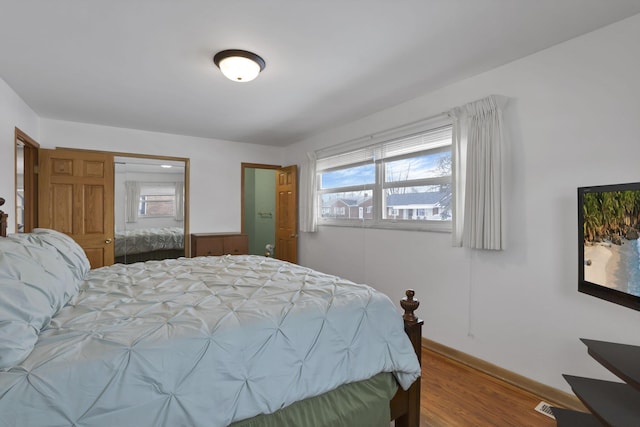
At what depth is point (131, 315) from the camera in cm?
136

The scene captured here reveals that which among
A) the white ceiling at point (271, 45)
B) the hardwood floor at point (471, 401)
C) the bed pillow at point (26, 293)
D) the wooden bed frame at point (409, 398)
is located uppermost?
the white ceiling at point (271, 45)

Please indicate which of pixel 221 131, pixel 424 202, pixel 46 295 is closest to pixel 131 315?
pixel 46 295

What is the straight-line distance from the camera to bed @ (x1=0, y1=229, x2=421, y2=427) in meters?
0.97

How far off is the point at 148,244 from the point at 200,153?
1528 millimetres

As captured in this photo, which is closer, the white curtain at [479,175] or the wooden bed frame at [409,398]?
the wooden bed frame at [409,398]

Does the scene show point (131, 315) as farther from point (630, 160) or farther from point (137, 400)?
point (630, 160)

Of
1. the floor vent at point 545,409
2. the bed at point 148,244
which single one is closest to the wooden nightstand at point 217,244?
the bed at point 148,244

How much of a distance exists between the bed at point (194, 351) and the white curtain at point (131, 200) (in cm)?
249

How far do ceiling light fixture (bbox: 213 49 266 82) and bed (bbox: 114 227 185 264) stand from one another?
2975 millimetres

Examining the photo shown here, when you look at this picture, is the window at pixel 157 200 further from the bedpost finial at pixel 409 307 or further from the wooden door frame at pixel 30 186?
the bedpost finial at pixel 409 307

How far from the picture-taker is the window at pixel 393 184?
296 cm

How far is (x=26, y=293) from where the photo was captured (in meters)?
1.15

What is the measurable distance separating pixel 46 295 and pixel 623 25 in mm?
3342

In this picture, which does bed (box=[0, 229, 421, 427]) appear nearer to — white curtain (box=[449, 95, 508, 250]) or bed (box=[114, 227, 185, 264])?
white curtain (box=[449, 95, 508, 250])
